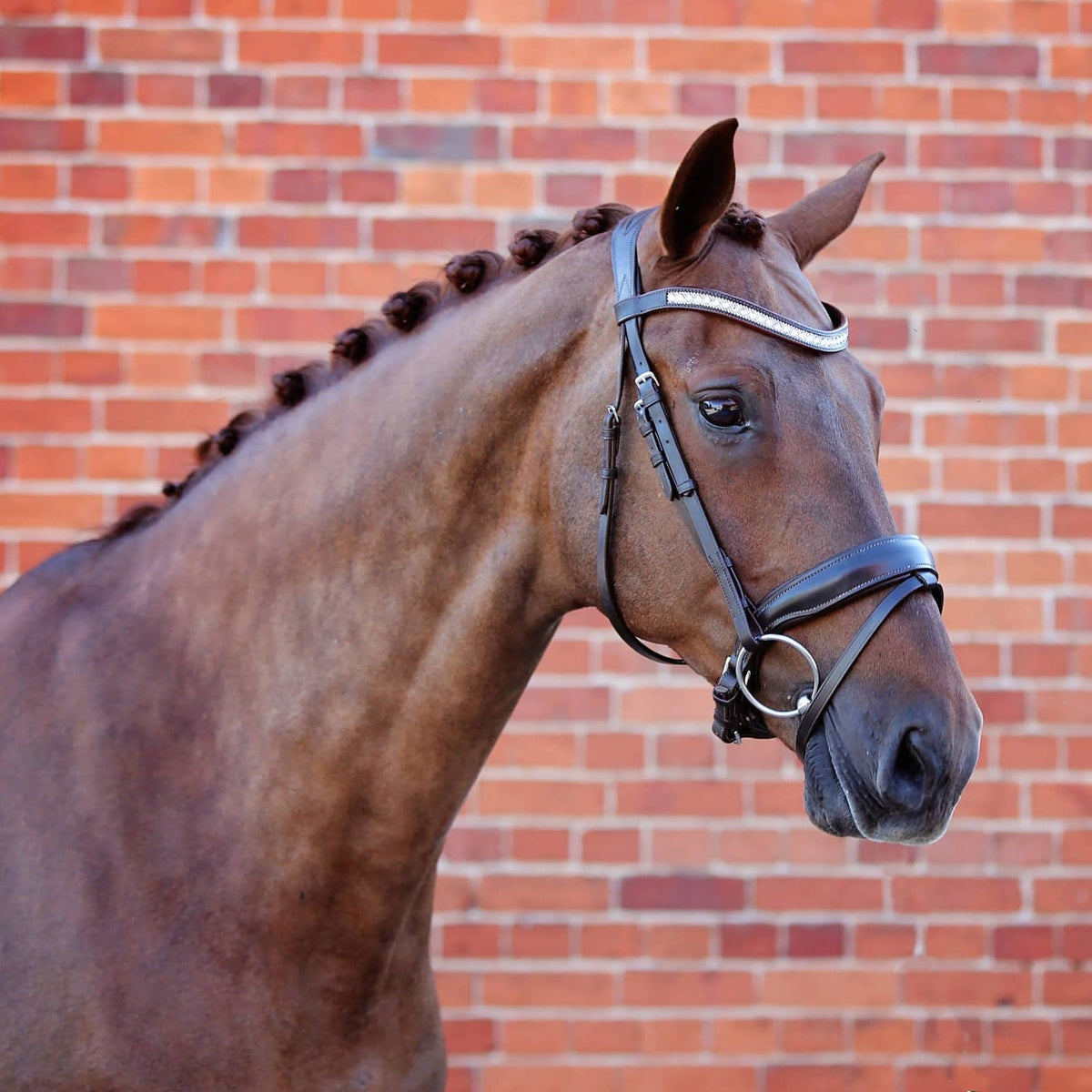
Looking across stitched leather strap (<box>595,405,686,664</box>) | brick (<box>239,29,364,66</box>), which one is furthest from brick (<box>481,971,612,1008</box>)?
brick (<box>239,29,364,66</box>)

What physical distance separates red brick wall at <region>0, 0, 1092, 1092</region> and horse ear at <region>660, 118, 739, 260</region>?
4.73ft

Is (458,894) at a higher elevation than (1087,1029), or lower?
higher

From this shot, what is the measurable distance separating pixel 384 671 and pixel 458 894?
1.45m

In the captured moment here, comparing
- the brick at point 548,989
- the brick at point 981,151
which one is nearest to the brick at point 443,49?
the brick at point 981,151

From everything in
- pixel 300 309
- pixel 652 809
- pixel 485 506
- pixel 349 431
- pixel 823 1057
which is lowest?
pixel 823 1057

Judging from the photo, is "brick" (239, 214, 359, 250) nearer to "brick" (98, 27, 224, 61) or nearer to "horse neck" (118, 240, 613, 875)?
"brick" (98, 27, 224, 61)

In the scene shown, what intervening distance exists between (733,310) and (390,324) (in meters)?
0.66

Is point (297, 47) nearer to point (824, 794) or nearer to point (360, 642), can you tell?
point (360, 642)

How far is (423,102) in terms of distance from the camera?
3.00m

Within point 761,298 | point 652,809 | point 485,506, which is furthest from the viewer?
point 652,809

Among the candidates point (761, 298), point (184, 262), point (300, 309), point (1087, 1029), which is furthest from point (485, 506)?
point (1087, 1029)

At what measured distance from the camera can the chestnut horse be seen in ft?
5.25

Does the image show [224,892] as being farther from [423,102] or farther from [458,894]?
[423,102]

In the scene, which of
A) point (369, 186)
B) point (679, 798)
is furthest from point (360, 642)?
point (369, 186)
